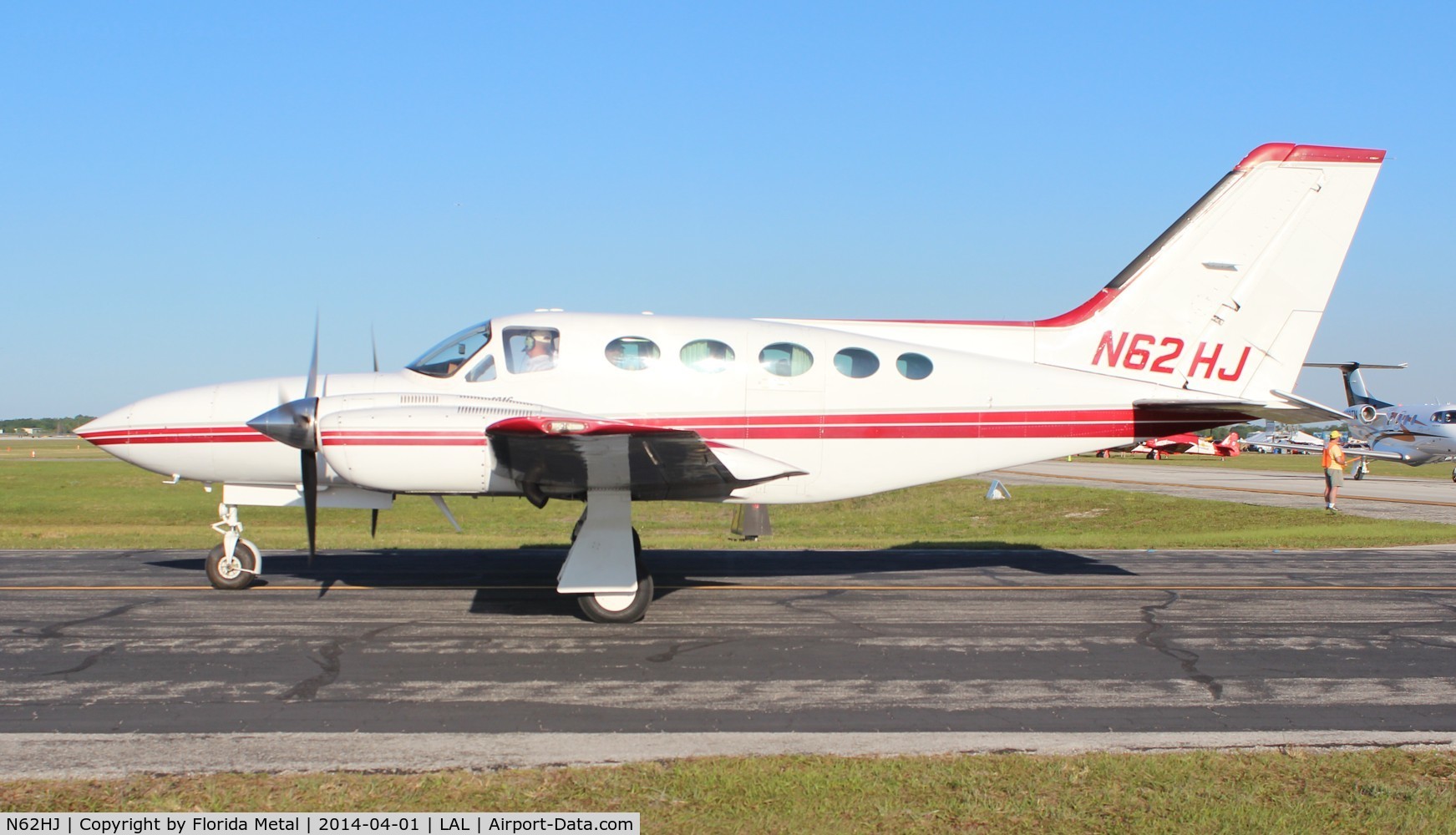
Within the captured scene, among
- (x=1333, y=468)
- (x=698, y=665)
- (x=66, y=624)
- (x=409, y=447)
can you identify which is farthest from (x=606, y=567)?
(x=1333, y=468)

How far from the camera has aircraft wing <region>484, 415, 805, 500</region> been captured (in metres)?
9.52

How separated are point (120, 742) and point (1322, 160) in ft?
45.9

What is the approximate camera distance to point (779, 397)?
39.5 feet

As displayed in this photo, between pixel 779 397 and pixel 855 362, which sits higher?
pixel 855 362

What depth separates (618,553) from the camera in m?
11.0

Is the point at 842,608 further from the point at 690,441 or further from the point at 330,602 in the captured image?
the point at 330,602

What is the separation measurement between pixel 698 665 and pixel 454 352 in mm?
4894

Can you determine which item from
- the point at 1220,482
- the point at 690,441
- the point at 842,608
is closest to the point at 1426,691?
the point at 842,608

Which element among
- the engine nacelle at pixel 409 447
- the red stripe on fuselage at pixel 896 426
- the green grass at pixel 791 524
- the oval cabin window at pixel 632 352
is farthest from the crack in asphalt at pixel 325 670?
the green grass at pixel 791 524

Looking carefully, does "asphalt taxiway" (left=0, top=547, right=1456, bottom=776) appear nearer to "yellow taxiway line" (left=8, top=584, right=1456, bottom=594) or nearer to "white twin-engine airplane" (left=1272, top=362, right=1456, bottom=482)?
"yellow taxiway line" (left=8, top=584, right=1456, bottom=594)

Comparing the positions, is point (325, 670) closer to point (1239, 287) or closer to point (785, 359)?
point (785, 359)

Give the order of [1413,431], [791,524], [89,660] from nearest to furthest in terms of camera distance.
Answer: [89,660]
[791,524]
[1413,431]
